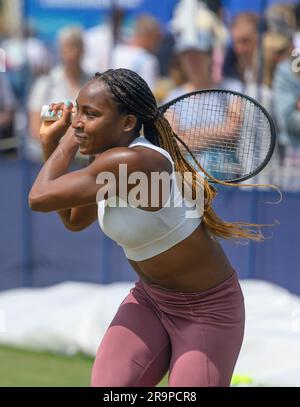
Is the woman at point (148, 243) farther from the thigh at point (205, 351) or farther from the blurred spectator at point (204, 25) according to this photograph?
the blurred spectator at point (204, 25)

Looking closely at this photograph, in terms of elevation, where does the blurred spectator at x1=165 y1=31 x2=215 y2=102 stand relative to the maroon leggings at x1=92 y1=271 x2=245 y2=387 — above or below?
above

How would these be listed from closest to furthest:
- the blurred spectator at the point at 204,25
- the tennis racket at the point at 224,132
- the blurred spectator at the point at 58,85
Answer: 1. the tennis racket at the point at 224,132
2. the blurred spectator at the point at 204,25
3. the blurred spectator at the point at 58,85

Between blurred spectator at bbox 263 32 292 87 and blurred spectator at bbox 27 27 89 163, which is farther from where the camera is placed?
blurred spectator at bbox 27 27 89 163

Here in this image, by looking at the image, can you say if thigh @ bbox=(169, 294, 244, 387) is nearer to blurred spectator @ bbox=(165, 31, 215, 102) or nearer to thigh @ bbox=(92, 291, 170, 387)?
thigh @ bbox=(92, 291, 170, 387)

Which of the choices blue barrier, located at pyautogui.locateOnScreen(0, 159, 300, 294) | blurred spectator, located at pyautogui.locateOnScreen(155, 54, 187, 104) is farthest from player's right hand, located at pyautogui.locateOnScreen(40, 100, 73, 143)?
blurred spectator, located at pyautogui.locateOnScreen(155, 54, 187, 104)

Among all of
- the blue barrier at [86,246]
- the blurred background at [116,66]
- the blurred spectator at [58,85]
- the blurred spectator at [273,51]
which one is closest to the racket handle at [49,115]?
the blurred background at [116,66]

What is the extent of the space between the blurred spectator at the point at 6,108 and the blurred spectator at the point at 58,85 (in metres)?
0.24

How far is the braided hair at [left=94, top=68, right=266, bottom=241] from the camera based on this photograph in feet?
9.26

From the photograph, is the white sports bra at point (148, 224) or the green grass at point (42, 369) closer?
the white sports bra at point (148, 224)

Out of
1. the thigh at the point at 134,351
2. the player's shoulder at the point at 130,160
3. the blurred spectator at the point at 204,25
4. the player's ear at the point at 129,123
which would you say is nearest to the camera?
the player's shoulder at the point at 130,160

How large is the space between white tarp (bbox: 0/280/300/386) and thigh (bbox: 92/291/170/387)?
5.25ft

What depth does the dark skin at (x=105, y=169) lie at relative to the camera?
9.02ft

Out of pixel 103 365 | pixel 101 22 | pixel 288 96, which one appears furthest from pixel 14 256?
pixel 103 365

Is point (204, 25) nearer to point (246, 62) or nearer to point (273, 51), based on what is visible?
point (246, 62)
